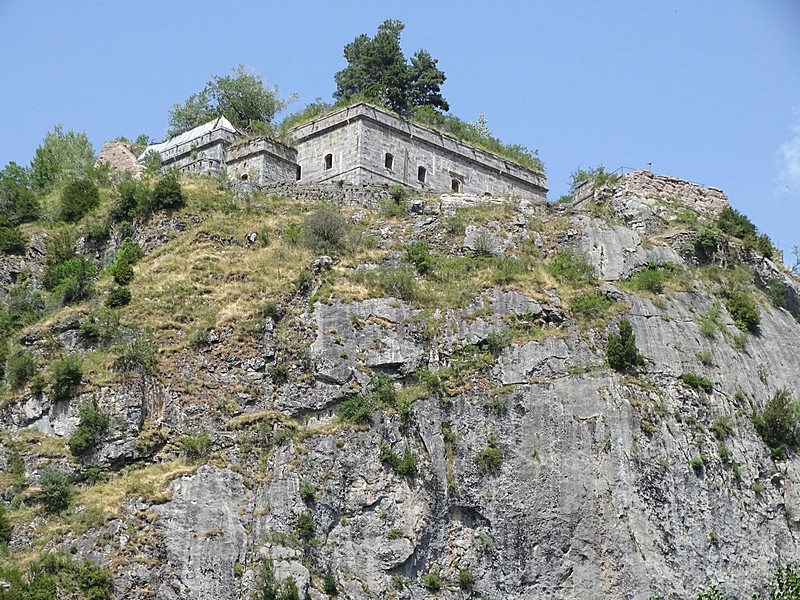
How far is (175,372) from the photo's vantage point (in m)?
41.6

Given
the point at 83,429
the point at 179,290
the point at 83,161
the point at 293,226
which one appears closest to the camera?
the point at 83,429

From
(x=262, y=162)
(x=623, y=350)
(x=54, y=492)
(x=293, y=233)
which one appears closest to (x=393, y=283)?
(x=293, y=233)

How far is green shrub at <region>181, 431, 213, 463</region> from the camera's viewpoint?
39.5 metres

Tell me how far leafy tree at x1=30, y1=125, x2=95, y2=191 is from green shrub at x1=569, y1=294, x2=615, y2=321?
20116 millimetres

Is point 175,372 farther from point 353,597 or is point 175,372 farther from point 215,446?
point 353,597

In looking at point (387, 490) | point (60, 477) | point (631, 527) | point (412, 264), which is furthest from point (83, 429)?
point (631, 527)

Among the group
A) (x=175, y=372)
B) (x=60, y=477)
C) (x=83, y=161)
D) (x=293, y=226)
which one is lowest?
(x=60, y=477)

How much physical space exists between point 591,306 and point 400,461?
8.69 metres

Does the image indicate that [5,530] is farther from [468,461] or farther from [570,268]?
[570,268]

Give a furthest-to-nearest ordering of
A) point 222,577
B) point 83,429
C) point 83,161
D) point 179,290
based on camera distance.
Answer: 1. point 83,161
2. point 179,290
3. point 83,429
4. point 222,577

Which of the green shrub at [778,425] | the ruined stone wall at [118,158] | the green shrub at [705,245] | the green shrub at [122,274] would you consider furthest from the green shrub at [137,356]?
the green shrub at [705,245]

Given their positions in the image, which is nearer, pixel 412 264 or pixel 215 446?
pixel 215 446

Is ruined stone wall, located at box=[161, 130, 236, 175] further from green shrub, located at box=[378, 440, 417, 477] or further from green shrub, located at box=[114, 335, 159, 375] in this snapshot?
green shrub, located at box=[378, 440, 417, 477]

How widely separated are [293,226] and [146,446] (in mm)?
10784
